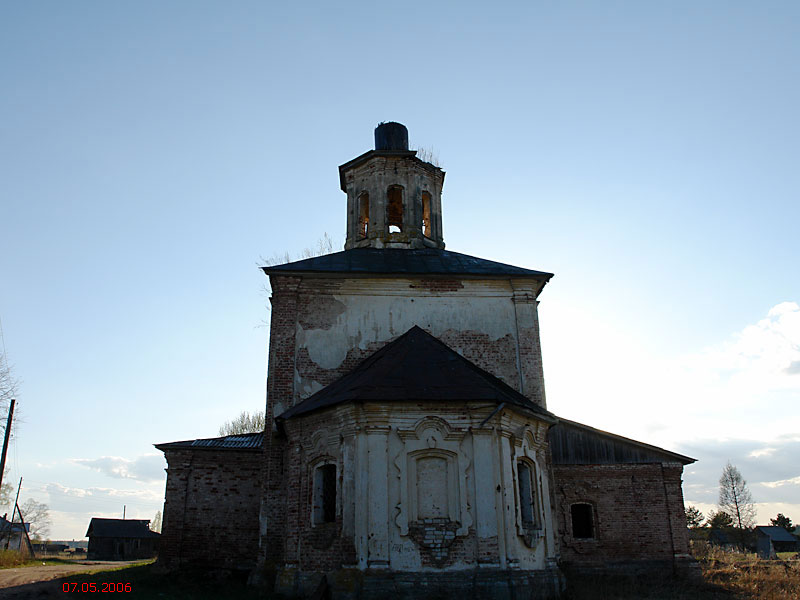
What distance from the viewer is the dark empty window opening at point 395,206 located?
57.1ft

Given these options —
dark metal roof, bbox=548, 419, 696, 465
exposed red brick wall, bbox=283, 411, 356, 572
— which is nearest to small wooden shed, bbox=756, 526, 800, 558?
dark metal roof, bbox=548, 419, 696, 465

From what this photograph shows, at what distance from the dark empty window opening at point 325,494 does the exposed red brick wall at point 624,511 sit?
6311 mm

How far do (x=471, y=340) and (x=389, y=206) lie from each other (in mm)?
5261

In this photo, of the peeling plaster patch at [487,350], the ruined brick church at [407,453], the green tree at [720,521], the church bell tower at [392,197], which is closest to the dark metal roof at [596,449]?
the ruined brick church at [407,453]

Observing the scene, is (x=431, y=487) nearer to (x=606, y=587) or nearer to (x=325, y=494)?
(x=325, y=494)

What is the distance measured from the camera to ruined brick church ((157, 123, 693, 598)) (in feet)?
33.0

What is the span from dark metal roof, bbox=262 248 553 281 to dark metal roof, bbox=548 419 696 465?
4215 millimetres

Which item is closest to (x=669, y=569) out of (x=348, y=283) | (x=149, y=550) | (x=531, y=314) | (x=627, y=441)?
(x=627, y=441)

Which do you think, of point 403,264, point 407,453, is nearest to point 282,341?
point 403,264

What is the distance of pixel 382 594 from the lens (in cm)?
954

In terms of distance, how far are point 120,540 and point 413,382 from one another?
42822 mm

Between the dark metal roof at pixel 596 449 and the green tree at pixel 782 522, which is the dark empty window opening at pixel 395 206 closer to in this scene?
the dark metal roof at pixel 596 449

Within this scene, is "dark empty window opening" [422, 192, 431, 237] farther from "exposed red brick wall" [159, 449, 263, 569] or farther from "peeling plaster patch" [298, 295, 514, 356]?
"exposed red brick wall" [159, 449, 263, 569]
